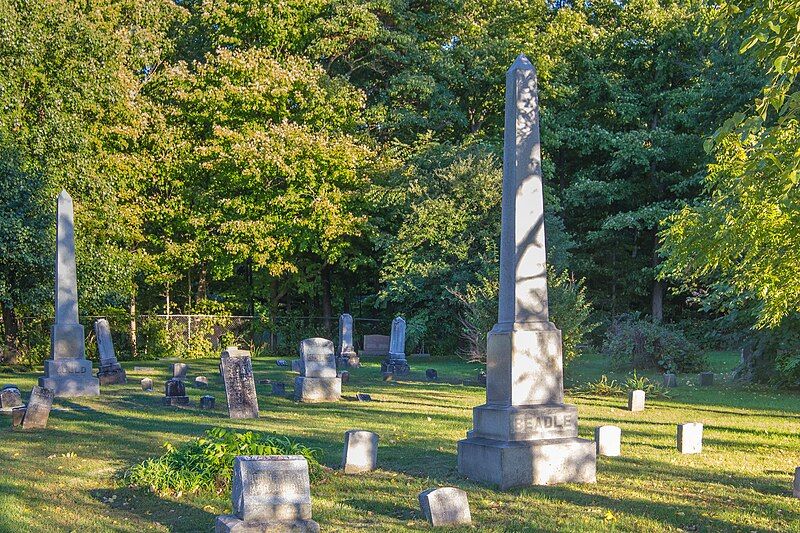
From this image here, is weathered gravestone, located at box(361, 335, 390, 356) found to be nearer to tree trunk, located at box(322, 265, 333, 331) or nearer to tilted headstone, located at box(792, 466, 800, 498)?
tree trunk, located at box(322, 265, 333, 331)

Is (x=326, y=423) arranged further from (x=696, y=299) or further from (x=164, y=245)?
(x=164, y=245)

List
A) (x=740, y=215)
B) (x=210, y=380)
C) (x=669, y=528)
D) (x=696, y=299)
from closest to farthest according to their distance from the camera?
(x=669, y=528) < (x=740, y=215) < (x=210, y=380) < (x=696, y=299)

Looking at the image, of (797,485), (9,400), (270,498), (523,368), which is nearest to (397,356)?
(9,400)

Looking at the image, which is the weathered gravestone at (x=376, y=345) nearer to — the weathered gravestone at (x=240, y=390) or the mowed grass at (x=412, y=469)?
the mowed grass at (x=412, y=469)

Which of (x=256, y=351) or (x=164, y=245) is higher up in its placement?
(x=164, y=245)

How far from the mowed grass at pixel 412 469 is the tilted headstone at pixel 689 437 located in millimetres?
286

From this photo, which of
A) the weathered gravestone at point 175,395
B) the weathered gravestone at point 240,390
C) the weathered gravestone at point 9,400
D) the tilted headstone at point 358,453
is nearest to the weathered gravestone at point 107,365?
the weathered gravestone at point 175,395

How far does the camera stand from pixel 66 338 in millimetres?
19078

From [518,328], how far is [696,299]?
16.6m

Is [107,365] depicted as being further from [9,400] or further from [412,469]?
[412,469]

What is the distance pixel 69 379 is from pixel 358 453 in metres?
10.5

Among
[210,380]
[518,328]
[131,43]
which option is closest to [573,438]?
[518,328]

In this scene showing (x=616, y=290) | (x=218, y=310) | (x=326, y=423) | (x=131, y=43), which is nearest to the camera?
(x=326, y=423)

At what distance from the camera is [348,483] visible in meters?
9.63
